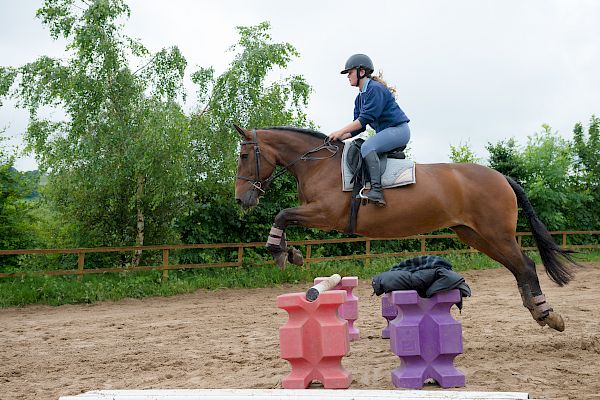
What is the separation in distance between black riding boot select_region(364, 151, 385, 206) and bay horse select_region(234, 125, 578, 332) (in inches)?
4.3

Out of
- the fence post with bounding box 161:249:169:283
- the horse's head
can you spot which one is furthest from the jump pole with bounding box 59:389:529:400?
the fence post with bounding box 161:249:169:283

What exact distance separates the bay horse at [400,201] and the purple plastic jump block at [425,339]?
3.32 feet

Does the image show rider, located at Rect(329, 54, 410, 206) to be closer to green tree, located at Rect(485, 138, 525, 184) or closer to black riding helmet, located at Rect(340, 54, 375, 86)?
black riding helmet, located at Rect(340, 54, 375, 86)

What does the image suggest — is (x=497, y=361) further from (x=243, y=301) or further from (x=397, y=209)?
(x=243, y=301)

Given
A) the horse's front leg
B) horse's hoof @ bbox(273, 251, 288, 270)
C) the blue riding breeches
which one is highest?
the blue riding breeches

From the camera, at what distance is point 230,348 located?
623 cm

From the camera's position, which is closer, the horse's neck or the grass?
the horse's neck

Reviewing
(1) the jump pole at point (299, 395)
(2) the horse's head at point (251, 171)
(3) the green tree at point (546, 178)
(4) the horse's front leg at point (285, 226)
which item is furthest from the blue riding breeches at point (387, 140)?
(3) the green tree at point (546, 178)

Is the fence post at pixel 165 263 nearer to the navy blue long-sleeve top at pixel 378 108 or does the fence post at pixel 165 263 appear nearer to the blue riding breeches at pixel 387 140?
the navy blue long-sleeve top at pixel 378 108

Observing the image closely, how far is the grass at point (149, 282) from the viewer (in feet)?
35.8

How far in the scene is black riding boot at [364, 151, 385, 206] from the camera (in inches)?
199

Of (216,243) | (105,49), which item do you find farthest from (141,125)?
(216,243)

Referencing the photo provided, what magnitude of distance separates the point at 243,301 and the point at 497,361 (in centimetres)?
638

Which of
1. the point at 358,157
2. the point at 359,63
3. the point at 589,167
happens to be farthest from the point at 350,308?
the point at 589,167
